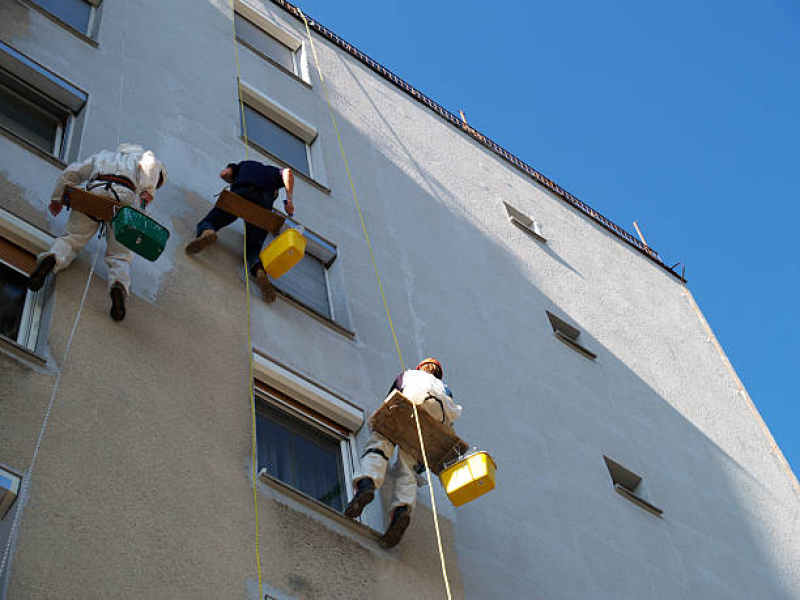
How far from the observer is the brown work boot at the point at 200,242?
28.7 ft

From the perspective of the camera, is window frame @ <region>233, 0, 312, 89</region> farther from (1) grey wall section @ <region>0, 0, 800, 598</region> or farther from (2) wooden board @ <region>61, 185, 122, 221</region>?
(2) wooden board @ <region>61, 185, 122, 221</region>

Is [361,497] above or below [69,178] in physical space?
below

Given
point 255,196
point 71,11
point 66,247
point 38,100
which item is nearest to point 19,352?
point 66,247

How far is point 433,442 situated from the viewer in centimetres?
794

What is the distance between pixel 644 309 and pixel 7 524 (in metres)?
12.2

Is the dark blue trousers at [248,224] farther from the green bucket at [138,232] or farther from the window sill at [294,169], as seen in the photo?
the window sill at [294,169]

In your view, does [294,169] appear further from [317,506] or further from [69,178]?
[317,506]

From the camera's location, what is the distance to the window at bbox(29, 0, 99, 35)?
10977 millimetres

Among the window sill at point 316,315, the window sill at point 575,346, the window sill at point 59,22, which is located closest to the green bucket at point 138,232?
the window sill at point 316,315

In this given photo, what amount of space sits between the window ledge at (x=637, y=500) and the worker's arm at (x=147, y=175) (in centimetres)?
563

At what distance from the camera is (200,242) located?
876cm

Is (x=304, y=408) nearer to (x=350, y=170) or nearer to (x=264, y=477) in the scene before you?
(x=264, y=477)

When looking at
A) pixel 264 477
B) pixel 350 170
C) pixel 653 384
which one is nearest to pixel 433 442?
pixel 264 477

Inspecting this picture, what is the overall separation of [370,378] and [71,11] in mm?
5281
